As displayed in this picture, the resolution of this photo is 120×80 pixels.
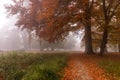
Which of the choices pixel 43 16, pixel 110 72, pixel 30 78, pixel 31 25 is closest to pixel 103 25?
pixel 43 16

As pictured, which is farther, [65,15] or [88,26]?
[88,26]

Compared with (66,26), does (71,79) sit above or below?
below

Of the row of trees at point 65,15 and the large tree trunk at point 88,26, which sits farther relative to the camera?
the large tree trunk at point 88,26

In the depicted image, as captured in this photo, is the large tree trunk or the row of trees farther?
the large tree trunk

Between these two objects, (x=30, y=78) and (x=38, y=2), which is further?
(x=38, y=2)

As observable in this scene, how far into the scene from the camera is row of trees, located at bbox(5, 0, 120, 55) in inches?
1115

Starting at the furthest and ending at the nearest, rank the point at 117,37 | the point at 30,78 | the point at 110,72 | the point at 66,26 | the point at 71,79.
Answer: the point at 117,37 → the point at 66,26 → the point at 110,72 → the point at 71,79 → the point at 30,78

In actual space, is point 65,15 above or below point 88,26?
above

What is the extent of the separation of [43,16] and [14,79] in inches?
556

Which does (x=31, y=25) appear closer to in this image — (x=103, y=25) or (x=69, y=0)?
(x=69, y=0)

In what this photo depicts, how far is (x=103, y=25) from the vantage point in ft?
97.3

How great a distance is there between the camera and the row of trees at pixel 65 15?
92.9ft

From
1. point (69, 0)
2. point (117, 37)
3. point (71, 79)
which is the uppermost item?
point (69, 0)

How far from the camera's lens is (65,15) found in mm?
29281
